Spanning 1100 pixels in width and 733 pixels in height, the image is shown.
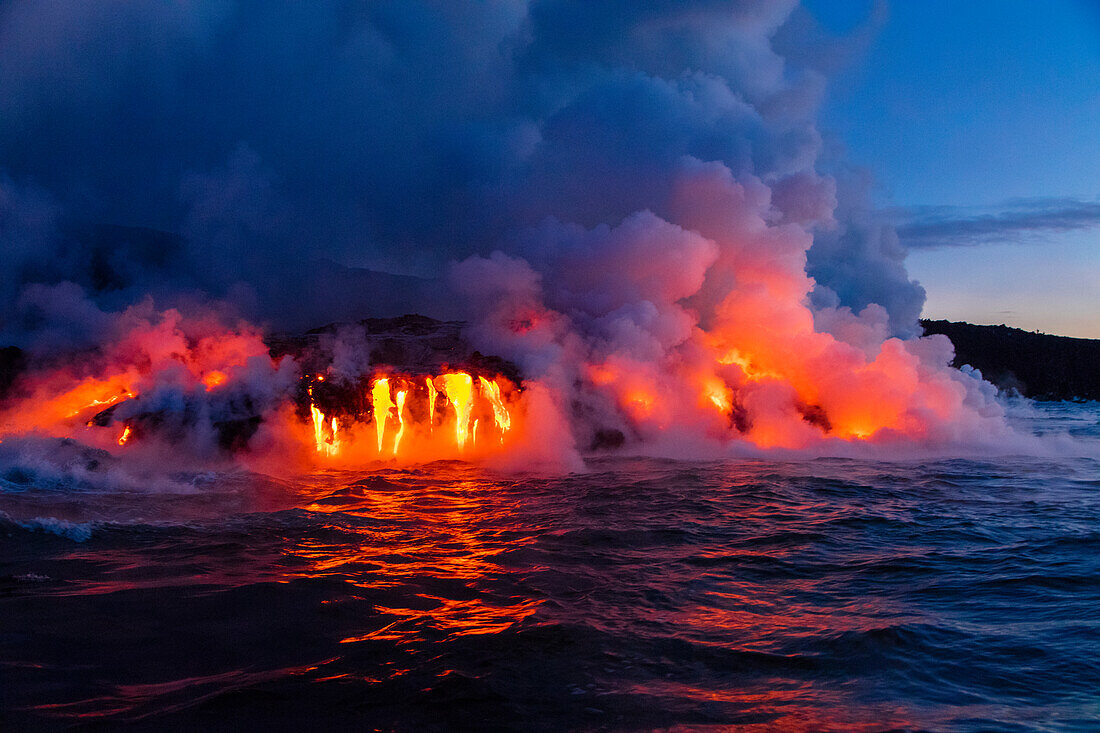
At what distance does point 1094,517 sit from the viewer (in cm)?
1259

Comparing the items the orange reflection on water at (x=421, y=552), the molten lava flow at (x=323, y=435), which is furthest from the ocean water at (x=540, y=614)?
the molten lava flow at (x=323, y=435)

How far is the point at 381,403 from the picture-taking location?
23.1 metres

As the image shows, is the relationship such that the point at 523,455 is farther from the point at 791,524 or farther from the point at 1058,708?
the point at 1058,708

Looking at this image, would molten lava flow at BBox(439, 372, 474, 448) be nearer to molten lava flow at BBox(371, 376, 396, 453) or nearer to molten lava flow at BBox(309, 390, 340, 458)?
molten lava flow at BBox(371, 376, 396, 453)

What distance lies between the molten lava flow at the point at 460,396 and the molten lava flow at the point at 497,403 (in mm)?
509

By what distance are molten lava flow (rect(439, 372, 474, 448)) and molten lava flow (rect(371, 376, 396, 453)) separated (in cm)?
189

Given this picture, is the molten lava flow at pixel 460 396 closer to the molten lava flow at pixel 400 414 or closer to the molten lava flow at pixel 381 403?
the molten lava flow at pixel 400 414

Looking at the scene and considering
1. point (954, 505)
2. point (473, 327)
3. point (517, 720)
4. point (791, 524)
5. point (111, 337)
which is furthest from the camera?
point (473, 327)

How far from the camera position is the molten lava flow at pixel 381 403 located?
22906mm

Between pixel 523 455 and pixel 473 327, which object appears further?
pixel 473 327

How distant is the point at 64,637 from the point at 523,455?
15076 millimetres

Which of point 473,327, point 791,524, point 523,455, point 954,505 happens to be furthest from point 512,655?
point 473,327

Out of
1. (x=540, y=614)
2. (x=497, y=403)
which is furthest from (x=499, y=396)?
(x=540, y=614)

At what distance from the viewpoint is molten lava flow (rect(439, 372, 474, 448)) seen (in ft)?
75.6
